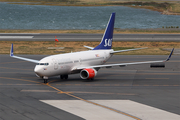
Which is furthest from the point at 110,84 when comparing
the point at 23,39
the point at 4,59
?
the point at 23,39

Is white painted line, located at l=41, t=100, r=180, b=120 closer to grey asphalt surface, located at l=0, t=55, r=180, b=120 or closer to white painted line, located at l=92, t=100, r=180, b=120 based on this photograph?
white painted line, located at l=92, t=100, r=180, b=120

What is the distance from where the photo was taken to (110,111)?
32.5 m

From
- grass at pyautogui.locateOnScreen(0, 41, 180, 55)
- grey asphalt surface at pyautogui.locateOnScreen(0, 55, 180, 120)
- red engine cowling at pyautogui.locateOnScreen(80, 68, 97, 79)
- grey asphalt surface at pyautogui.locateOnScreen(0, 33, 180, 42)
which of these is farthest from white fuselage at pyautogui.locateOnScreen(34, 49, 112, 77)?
grey asphalt surface at pyautogui.locateOnScreen(0, 33, 180, 42)

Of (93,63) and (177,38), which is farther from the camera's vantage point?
(177,38)

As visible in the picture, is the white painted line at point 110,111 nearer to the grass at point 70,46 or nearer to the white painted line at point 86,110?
the white painted line at point 86,110

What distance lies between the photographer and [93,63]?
171 ft

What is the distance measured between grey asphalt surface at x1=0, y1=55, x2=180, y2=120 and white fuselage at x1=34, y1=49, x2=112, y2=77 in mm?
1907

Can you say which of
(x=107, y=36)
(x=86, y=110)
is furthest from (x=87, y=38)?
(x=86, y=110)

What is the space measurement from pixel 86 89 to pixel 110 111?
35.2 feet

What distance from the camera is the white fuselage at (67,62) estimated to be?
44.8m

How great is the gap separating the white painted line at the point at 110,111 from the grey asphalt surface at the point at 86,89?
108 centimetres

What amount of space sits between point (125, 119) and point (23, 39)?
70.3m

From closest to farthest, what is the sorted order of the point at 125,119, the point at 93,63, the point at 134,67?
1. the point at 125,119
2. the point at 93,63
3. the point at 134,67

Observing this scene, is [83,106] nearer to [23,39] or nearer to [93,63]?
[93,63]
